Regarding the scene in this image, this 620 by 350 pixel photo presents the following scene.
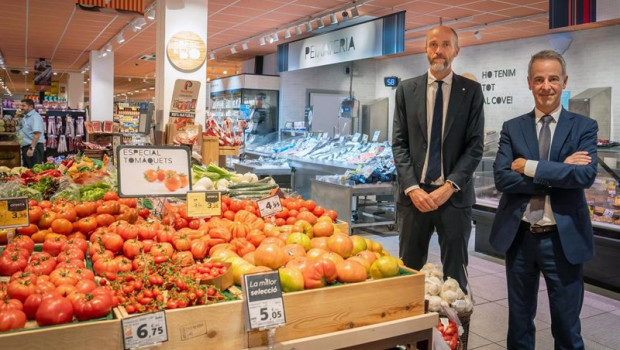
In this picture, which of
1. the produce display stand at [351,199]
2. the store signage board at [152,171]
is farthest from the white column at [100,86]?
the store signage board at [152,171]

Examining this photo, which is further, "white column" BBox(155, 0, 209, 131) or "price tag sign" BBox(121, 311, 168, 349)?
"white column" BBox(155, 0, 209, 131)

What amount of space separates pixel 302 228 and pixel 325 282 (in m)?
0.63

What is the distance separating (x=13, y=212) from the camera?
2385 millimetres

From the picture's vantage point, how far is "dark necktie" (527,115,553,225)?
105 inches

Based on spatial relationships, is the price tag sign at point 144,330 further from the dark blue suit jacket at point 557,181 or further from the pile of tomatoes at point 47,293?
the dark blue suit jacket at point 557,181

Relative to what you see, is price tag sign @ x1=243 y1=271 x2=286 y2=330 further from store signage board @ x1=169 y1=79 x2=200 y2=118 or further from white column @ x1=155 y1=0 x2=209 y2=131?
white column @ x1=155 y1=0 x2=209 y2=131

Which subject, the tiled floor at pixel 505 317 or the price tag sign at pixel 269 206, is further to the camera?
the tiled floor at pixel 505 317

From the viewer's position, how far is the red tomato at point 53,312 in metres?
Answer: 1.60

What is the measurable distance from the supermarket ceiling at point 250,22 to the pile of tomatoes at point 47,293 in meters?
5.64

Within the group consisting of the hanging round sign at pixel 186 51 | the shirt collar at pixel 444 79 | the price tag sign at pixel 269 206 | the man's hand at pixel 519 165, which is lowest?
the price tag sign at pixel 269 206

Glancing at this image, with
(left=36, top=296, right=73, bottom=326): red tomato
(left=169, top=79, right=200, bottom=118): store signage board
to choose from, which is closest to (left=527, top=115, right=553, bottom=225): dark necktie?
(left=36, top=296, right=73, bottom=326): red tomato

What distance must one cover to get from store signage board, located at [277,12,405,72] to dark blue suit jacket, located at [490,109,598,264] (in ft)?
15.8

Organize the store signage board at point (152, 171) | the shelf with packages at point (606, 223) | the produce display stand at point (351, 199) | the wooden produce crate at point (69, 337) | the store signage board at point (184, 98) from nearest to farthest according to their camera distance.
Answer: the wooden produce crate at point (69, 337), the store signage board at point (152, 171), the shelf with packages at point (606, 223), the store signage board at point (184, 98), the produce display stand at point (351, 199)

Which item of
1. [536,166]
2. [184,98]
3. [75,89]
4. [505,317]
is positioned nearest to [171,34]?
[184,98]
